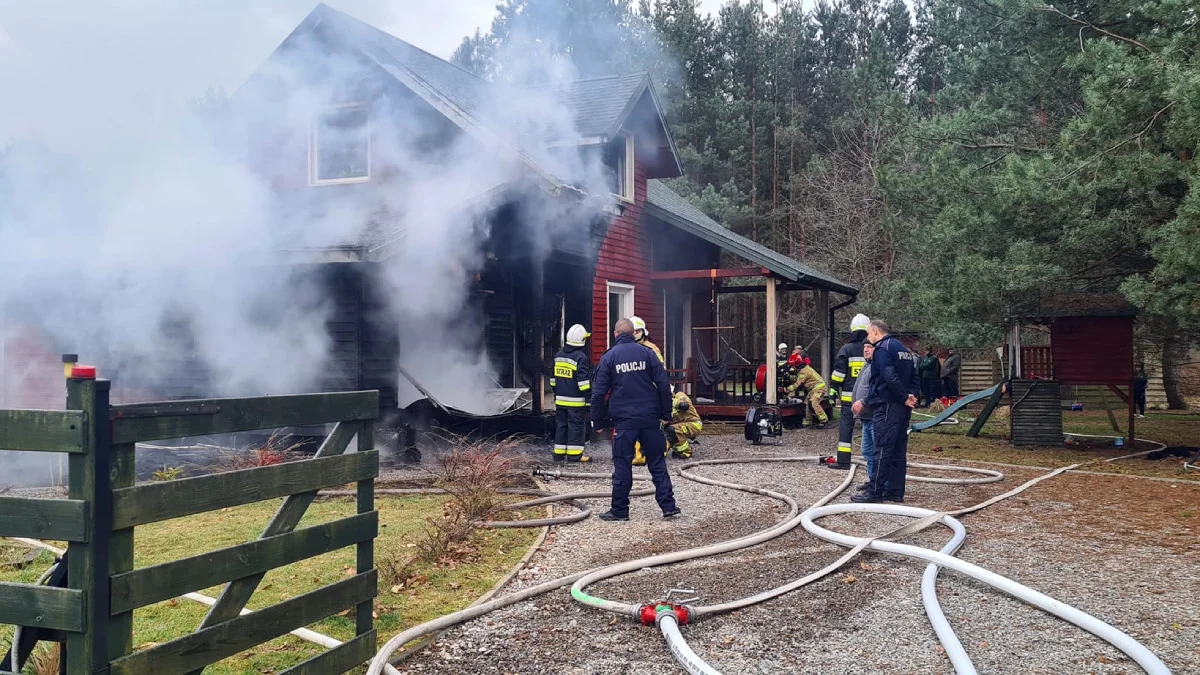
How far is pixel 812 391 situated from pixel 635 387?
9.61 metres

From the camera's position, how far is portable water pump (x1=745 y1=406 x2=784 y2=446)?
42.0 ft

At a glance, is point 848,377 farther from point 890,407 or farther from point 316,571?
point 316,571

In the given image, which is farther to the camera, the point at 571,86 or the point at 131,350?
the point at 571,86

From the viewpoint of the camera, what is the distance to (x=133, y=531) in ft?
9.51

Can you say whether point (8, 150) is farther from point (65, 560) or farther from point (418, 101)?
point (65, 560)

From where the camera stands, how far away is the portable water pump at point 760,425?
42.0 ft

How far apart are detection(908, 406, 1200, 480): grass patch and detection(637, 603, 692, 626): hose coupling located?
807cm

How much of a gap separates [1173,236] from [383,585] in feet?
27.1

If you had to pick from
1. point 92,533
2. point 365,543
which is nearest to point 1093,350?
point 365,543

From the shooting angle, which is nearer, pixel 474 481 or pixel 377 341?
pixel 474 481

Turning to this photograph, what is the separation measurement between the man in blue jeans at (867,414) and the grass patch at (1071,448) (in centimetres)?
351

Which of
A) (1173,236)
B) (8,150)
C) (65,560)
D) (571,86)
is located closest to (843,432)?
(1173,236)

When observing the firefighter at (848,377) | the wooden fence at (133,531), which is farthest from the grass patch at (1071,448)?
the wooden fence at (133,531)

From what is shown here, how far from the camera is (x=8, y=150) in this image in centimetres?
1095
